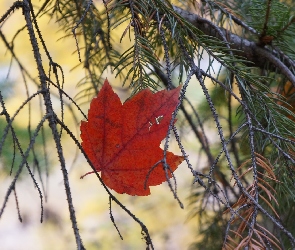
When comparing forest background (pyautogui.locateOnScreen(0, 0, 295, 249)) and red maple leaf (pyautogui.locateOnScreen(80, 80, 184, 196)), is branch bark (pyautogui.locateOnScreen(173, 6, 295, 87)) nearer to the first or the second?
forest background (pyautogui.locateOnScreen(0, 0, 295, 249))

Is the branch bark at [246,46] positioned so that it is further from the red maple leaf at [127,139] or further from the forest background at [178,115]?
the red maple leaf at [127,139]

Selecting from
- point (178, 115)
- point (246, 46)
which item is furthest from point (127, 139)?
point (178, 115)

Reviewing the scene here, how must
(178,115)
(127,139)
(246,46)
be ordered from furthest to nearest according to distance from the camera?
(178,115)
(246,46)
(127,139)

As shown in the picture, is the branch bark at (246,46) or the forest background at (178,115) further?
the branch bark at (246,46)

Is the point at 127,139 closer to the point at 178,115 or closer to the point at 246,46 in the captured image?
the point at 246,46

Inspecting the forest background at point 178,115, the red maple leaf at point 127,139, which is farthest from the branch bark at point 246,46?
the red maple leaf at point 127,139

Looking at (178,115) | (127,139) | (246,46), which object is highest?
(178,115)

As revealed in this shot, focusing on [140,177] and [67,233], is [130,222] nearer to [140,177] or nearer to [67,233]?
[67,233]

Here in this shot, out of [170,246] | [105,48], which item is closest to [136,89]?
[105,48]
